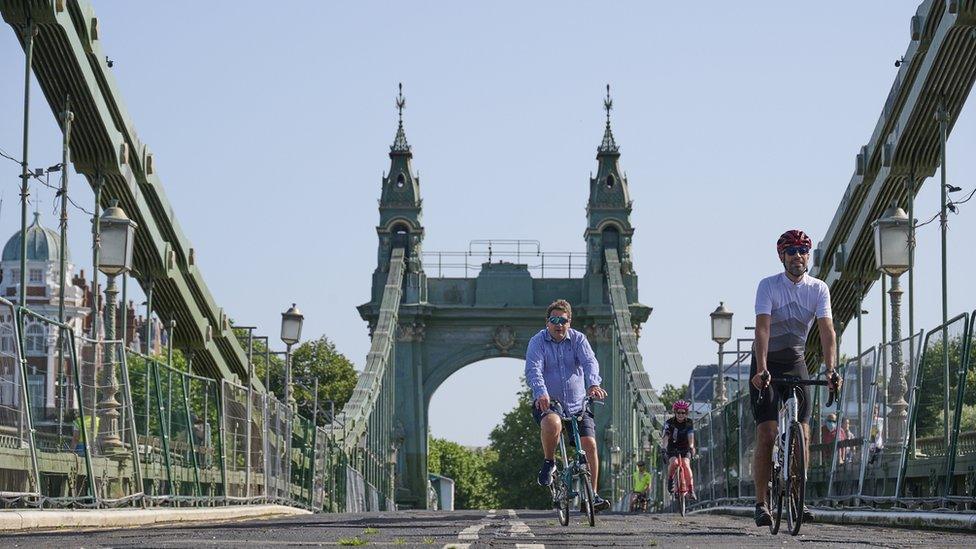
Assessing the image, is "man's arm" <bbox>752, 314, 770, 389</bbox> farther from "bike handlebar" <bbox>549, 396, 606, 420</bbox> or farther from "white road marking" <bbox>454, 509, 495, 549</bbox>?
"bike handlebar" <bbox>549, 396, 606, 420</bbox>

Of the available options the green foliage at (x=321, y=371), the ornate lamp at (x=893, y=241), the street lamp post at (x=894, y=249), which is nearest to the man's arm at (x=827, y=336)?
the street lamp post at (x=894, y=249)

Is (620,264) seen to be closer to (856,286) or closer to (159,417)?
(856,286)

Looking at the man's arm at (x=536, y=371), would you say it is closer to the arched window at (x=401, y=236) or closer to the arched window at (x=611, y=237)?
the arched window at (x=401, y=236)

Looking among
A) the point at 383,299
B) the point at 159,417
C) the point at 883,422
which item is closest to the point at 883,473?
the point at 883,422

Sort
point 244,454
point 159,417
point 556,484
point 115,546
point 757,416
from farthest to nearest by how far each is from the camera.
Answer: point 244,454 → point 159,417 → point 556,484 → point 757,416 → point 115,546

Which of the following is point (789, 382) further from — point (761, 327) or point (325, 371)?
point (325, 371)

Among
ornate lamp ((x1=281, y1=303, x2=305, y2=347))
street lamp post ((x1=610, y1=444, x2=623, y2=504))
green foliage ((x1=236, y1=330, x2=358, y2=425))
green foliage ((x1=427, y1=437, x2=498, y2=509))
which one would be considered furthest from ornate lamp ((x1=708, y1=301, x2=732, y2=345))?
green foliage ((x1=427, y1=437, x2=498, y2=509))

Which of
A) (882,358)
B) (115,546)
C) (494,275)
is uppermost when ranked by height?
(494,275)

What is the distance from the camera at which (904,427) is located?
1527 centimetres

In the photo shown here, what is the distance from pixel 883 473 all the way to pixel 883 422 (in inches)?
15.6

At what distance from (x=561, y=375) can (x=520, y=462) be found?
321 ft

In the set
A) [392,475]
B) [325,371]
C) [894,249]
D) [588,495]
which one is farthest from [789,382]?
[325,371]

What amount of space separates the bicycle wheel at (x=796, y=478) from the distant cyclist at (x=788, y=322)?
175 millimetres

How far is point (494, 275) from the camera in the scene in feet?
230
